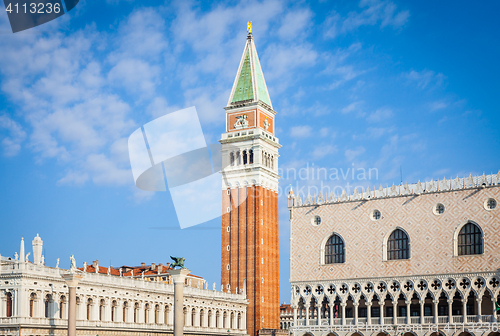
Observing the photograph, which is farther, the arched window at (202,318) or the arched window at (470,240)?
the arched window at (202,318)

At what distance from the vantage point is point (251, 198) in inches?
3061

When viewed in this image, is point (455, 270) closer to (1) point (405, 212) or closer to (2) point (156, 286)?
(1) point (405, 212)

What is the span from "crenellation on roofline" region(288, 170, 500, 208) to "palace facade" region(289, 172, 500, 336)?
9 centimetres

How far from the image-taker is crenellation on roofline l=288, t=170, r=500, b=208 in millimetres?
56875

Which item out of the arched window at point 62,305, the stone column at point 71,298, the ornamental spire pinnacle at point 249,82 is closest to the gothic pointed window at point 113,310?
the arched window at point 62,305

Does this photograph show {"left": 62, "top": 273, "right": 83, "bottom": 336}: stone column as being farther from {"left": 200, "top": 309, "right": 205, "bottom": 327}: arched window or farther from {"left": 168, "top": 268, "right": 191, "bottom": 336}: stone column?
{"left": 200, "top": 309, "right": 205, "bottom": 327}: arched window

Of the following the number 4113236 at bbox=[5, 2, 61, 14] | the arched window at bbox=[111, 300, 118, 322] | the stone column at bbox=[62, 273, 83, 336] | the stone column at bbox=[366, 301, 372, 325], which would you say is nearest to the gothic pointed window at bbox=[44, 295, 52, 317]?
the stone column at bbox=[62, 273, 83, 336]

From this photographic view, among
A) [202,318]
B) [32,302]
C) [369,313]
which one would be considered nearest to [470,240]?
[369,313]

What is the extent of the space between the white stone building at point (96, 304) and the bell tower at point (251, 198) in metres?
6.80

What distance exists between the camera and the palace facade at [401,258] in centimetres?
5553

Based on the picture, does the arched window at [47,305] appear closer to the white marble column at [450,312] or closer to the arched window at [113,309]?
the arched window at [113,309]

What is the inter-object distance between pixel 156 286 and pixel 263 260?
65.3ft

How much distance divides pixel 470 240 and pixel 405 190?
7577 mm

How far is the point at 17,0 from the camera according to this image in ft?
83.4
